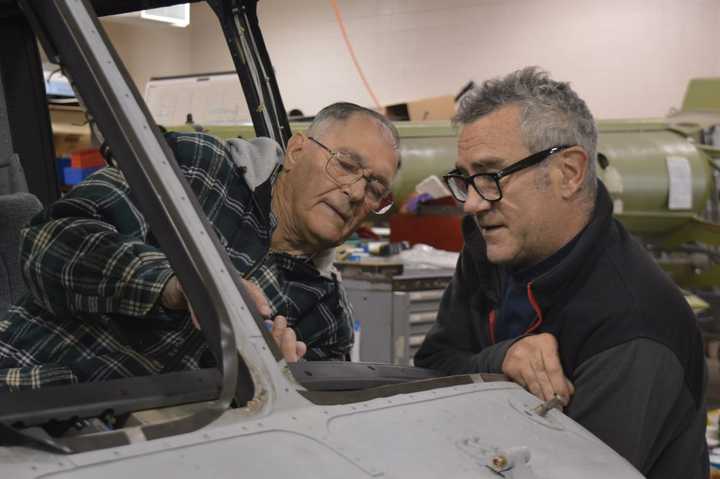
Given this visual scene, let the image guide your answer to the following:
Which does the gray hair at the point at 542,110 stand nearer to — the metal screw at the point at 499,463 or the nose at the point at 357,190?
the nose at the point at 357,190

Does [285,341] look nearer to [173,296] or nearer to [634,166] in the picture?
[173,296]

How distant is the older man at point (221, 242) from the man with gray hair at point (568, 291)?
11.3 inches

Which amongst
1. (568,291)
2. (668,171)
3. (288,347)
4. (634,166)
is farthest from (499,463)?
(668,171)

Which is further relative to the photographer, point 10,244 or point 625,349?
point 10,244

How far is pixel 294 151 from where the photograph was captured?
7.14 ft

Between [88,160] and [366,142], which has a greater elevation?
[366,142]

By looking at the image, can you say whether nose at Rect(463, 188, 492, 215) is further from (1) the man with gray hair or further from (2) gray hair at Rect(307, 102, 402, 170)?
(2) gray hair at Rect(307, 102, 402, 170)

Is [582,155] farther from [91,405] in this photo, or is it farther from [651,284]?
[91,405]

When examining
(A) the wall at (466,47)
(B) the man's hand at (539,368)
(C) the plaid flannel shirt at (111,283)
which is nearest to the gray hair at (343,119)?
(C) the plaid flannel shirt at (111,283)

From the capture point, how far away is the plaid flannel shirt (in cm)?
161

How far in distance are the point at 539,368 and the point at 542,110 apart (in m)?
0.59

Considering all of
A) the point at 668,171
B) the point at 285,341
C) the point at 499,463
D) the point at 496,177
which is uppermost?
the point at 496,177

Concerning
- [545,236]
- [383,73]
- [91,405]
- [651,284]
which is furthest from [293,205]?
[383,73]

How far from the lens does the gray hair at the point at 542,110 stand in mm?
1818
